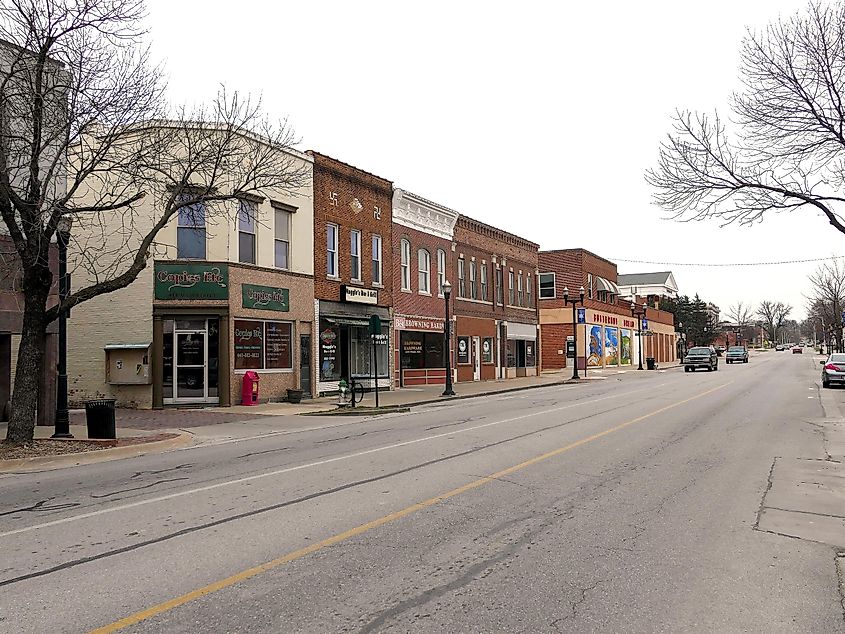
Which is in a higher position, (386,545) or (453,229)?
(453,229)

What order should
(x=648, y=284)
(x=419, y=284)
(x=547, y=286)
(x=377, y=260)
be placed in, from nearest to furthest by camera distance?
(x=377, y=260) < (x=419, y=284) < (x=547, y=286) < (x=648, y=284)

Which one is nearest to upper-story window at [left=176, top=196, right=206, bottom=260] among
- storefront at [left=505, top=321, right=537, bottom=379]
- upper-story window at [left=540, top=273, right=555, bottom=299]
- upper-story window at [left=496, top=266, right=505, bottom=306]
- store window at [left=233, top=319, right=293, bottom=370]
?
store window at [left=233, top=319, right=293, bottom=370]

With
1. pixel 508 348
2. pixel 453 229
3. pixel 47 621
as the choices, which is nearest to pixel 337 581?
pixel 47 621

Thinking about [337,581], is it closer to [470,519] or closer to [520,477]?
[470,519]

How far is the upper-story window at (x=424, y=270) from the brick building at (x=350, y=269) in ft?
8.50

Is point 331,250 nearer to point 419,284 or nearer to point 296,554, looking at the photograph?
point 419,284

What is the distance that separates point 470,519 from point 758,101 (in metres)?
16.8

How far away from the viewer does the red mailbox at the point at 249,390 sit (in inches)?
928

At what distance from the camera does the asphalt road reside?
500 centimetres

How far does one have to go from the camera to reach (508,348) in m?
42.8

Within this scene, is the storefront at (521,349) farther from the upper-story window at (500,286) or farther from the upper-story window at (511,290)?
the upper-story window at (500,286)

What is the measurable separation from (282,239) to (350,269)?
3851 millimetres

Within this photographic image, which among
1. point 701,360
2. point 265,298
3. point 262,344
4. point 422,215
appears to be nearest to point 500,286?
point 422,215

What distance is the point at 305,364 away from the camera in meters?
26.5
